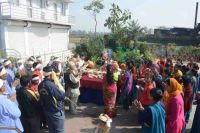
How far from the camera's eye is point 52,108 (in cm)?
491

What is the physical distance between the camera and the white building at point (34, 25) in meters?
16.8

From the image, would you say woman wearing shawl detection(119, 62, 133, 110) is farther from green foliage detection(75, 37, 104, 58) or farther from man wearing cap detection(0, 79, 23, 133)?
green foliage detection(75, 37, 104, 58)

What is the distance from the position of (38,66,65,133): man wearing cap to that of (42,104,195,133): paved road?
4.22 ft

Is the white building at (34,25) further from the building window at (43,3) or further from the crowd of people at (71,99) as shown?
the crowd of people at (71,99)

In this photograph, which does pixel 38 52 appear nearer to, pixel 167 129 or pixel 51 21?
pixel 51 21

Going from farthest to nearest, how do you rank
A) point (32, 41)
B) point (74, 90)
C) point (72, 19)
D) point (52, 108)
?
point (72, 19) < point (32, 41) < point (74, 90) < point (52, 108)

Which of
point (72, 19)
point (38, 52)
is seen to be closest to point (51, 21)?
point (38, 52)

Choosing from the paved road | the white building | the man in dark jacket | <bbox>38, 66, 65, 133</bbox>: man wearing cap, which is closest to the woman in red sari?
the paved road

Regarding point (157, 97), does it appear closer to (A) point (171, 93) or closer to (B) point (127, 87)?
(A) point (171, 93)

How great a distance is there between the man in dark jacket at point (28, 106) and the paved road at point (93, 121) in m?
1.36

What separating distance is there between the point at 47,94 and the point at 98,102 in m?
3.70

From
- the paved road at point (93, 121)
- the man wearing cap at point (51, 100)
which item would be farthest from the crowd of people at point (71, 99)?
the paved road at point (93, 121)

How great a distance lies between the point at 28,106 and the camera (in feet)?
16.1

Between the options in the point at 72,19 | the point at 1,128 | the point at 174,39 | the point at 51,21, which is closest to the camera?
the point at 1,128
